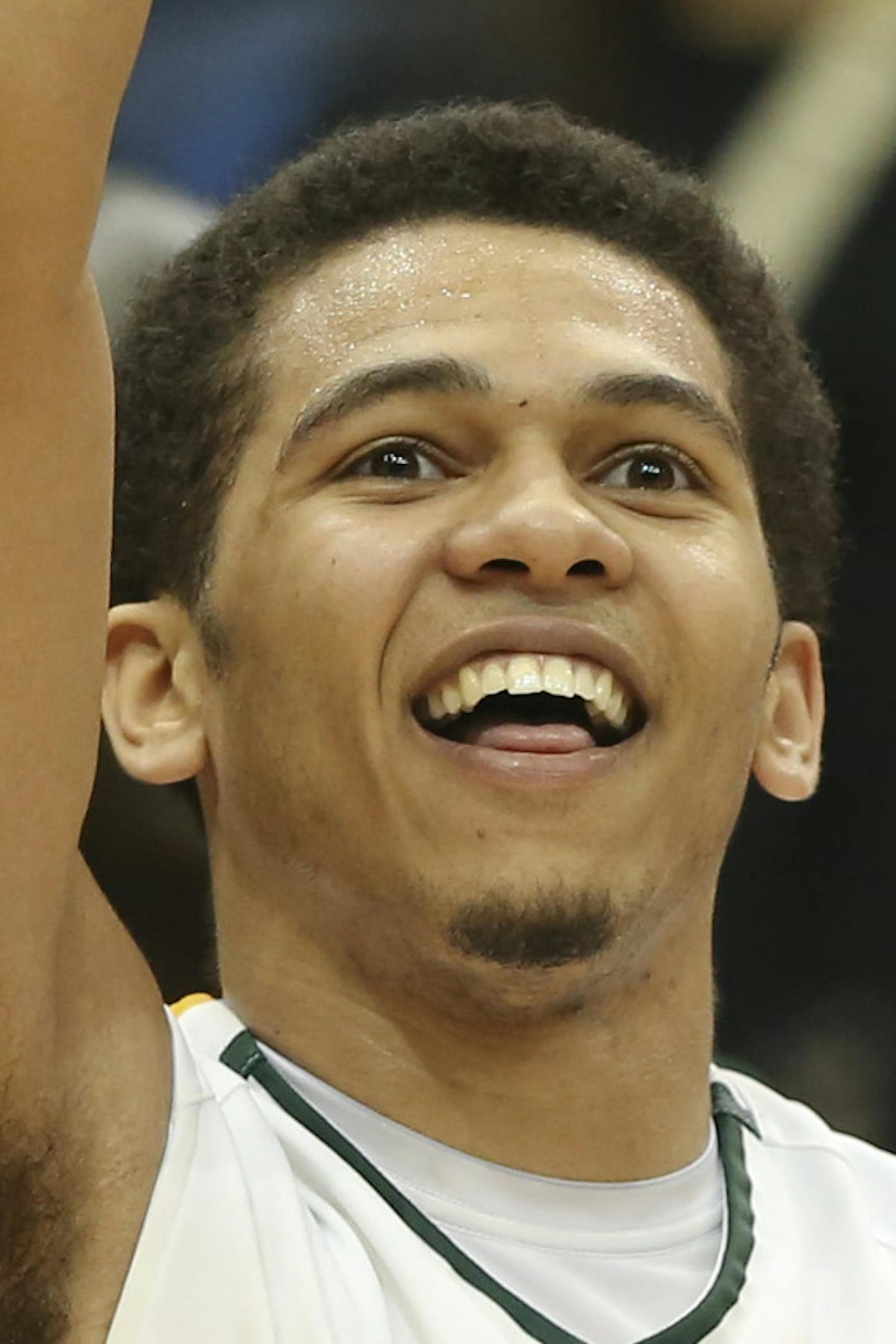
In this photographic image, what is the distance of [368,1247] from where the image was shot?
47.2 inches

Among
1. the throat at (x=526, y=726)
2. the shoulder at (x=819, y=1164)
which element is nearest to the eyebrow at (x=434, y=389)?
the throat at (x=526, y=726)

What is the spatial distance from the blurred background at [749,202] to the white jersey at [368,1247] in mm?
955

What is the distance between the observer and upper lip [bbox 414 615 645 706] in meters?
1.29

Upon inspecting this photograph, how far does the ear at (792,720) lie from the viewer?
1562mm

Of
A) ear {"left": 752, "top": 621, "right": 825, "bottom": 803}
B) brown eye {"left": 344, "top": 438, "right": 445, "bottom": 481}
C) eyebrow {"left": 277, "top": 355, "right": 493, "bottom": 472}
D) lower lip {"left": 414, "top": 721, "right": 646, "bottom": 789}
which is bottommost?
ear {"left": 752, "top": 621, "right": 825, "bottom": 803}

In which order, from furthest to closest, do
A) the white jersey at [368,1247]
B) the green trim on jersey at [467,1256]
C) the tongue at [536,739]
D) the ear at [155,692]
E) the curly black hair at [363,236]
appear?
the curly black hair at [363,236] < the ear at [155,692] < the tongue at [536,739] < the green trim on jersey at [467,1256] < the white jersey at [368,1247]

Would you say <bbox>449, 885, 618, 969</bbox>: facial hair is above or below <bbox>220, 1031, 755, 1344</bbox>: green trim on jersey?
above

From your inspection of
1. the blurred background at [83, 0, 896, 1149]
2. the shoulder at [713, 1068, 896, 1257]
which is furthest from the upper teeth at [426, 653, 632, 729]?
the blurred background at [83, 0, 896, 1149]

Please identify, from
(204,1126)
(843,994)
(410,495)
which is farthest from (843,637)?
(204,1126)

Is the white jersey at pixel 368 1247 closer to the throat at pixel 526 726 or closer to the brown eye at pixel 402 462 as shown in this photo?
the throat at pixel 526 726

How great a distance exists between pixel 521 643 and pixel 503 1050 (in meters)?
0.30

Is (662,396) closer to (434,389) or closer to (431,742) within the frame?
(434,389)

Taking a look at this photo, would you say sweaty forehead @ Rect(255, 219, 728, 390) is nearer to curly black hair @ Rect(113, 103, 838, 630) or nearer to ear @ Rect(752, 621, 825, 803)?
curly black hair @ Rect(113, 103, 838, 630)

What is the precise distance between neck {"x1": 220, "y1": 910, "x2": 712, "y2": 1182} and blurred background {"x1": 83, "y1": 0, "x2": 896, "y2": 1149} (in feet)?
3.15
